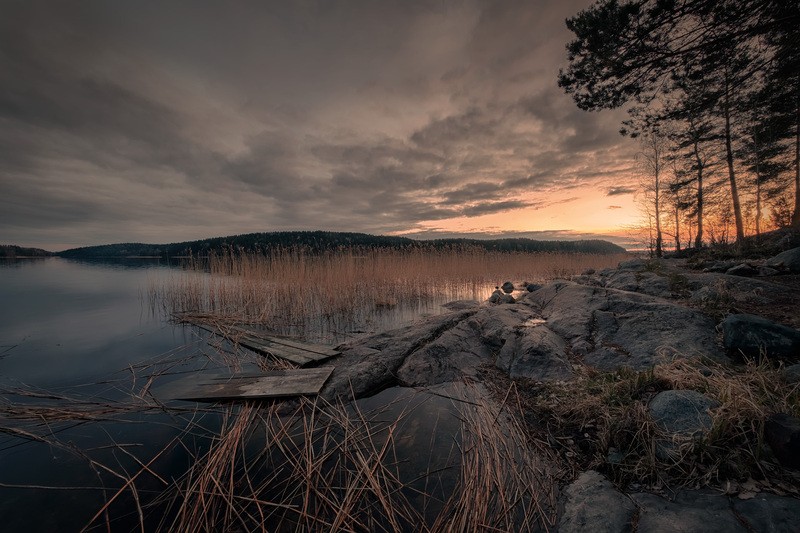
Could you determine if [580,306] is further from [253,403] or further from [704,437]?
[253,403]

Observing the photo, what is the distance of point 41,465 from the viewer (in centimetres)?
261

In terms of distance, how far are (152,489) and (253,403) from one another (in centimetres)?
122

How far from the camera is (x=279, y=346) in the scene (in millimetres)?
5762

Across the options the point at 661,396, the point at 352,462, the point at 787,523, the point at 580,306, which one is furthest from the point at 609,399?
the point at 580,306

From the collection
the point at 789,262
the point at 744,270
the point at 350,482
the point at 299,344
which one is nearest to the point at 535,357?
the point at 350,482

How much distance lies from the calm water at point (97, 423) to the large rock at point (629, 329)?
2.64 meters

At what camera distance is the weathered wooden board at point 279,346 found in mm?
4980

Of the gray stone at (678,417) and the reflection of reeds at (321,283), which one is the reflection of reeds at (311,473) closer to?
the gray stone at (678,417)

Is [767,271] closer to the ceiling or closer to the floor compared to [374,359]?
closer to the ceiling

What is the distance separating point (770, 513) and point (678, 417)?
2.52 ft

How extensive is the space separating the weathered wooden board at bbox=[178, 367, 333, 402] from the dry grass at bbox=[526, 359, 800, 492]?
2.67m

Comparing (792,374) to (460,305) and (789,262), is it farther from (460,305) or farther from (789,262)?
(460,305)

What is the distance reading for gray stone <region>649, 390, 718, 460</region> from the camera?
6.83 feet

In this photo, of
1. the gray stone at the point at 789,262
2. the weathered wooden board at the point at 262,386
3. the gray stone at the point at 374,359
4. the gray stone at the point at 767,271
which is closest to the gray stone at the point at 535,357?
the gray stone at the point at 374,359
